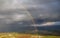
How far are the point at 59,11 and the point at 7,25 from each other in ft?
1.89

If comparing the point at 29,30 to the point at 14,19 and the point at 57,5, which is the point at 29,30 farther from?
the point at 57,5

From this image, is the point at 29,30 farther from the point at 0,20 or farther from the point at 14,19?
the point at 0,20

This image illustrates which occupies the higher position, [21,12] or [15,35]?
[21,12]

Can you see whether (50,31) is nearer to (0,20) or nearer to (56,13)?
(56,13)

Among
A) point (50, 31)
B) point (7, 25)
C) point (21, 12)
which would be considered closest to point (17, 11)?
point (21, 12)

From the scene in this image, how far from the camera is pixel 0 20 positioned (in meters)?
1.23

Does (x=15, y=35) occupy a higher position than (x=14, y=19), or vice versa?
(x=14, y=19)

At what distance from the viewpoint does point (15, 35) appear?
1197 mm

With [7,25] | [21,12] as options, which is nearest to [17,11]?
[21,12]

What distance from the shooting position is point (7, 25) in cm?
121

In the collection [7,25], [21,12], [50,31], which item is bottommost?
[50,31]

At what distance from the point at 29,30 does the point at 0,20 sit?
0.34m

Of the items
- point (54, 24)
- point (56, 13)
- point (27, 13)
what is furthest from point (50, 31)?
point (27, 13)

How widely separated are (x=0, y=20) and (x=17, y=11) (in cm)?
21
